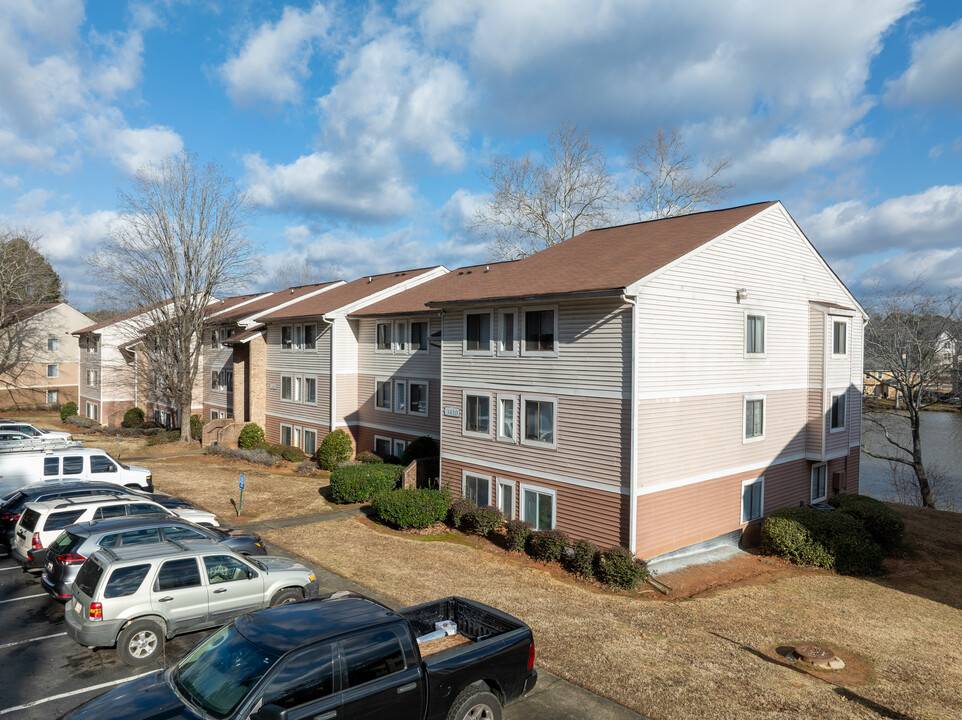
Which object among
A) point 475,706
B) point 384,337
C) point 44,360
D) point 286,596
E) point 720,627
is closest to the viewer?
point 475,706

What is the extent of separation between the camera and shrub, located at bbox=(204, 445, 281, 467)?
105 feet

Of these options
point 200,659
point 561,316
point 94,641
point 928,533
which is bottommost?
point 928,533

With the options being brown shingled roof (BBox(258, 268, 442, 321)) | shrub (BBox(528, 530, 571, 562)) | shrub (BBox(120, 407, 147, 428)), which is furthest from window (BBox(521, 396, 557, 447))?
shrub (BBox(120, 407, 147, 428))

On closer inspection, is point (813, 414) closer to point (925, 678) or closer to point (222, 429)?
point (925, 678)

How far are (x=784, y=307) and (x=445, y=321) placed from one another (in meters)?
12.2

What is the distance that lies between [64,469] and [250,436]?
14.7 m

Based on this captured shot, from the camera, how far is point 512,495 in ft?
65.1

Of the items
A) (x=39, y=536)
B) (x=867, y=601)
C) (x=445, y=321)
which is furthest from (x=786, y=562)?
(x=39, y=536)

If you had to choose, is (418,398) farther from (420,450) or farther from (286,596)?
(286,596)

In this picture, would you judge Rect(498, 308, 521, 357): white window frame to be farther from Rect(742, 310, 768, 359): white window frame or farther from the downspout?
Rect(742, 310, 768, 359): white window frame

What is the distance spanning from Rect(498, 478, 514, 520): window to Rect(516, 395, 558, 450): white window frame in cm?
162

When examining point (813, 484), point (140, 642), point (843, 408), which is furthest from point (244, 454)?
point (843, 408)

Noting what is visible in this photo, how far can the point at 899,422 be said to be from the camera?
50.1m

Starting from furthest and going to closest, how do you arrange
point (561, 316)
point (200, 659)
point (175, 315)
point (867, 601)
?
point (175, 315) < point (561, 316) < point (867, 601) < point (200, 659)
